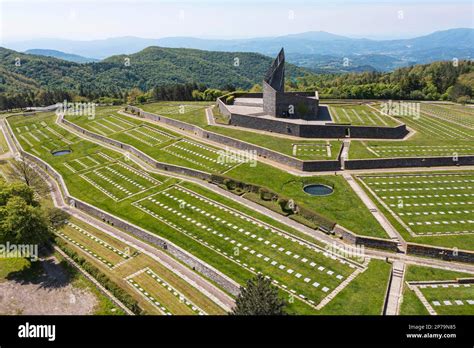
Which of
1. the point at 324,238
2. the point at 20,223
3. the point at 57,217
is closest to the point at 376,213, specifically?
the point at 324,238

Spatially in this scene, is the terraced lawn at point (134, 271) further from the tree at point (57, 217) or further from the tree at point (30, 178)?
the tree at point (30, 178)

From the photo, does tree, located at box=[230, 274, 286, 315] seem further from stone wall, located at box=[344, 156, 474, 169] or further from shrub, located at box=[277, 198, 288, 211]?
stone wall, located at box=[344, 156, 474, 169]

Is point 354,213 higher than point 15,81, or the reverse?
point 15,81

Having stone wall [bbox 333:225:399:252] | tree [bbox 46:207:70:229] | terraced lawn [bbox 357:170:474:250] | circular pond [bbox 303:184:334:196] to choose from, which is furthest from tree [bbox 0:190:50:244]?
terraced lawn [bbox 357:170:474:250]

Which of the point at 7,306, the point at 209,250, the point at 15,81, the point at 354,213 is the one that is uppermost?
the point at 15,81

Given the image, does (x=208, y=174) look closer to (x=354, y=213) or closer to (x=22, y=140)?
(x=354, y=213)

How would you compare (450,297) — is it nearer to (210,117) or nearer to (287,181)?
(287,181)

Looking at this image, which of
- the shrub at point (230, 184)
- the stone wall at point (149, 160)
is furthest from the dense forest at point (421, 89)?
the shrub at point (230, 184)
